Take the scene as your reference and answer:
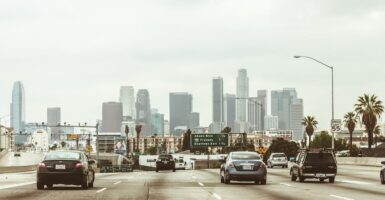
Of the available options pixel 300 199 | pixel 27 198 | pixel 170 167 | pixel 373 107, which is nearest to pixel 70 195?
pixel 27 198

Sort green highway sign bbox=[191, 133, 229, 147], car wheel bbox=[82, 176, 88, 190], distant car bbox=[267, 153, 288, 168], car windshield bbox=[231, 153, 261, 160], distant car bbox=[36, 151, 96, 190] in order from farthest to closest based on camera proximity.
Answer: green highway sign bbox=[191, 133, 229, 147] → distant car bbox=[267, 153, 288, 168] → car windshield bbox=[231, 153, 261, 160] → car wheel bbox=[82, 176, 88, 190] → distant car bbox=[36, 151, 96, 190]

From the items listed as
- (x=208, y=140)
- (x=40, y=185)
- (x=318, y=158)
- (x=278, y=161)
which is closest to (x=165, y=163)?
(x=278, y=161)

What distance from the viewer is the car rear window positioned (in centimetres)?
3344

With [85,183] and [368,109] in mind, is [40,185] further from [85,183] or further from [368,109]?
[368,109]

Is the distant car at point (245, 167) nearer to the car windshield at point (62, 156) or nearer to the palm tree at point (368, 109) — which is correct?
the car windshield at point (62, 156)

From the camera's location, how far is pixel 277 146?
14650 cm

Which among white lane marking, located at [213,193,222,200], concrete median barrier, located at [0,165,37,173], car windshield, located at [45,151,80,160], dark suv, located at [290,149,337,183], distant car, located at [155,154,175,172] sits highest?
car windshield, located at [45,151,80,160]

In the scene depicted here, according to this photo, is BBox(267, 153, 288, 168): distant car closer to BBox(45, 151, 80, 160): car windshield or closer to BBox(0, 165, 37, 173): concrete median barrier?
BBox(0, 165, 37, 173): concrete median barrier

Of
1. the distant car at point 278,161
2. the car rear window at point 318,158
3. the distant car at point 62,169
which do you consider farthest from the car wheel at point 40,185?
the distant car at point 278,161

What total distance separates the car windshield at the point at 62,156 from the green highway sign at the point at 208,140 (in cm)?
7822

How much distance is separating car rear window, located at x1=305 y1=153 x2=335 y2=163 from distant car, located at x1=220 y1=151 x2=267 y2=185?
10.4ft

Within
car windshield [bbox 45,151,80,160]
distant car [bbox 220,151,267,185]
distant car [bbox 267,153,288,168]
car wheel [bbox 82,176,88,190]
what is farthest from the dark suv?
distant car [bbox 267,153,288,168]

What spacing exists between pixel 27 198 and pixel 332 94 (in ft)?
172

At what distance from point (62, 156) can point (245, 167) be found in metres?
8.32
